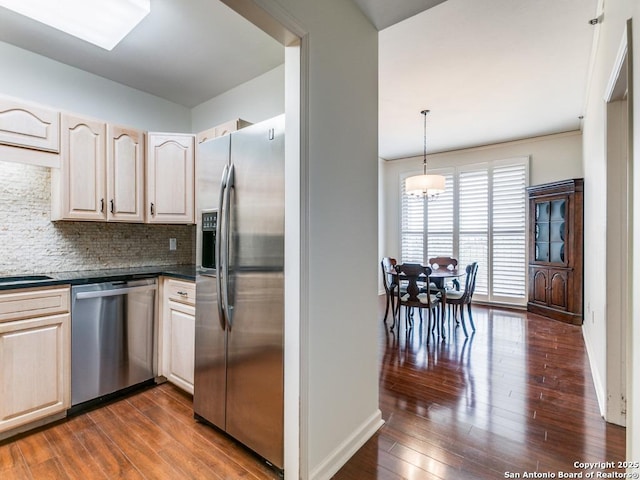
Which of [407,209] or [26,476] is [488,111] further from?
[26,476]

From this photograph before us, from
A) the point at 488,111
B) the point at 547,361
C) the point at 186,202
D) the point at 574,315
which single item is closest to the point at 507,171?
the point at 488,111

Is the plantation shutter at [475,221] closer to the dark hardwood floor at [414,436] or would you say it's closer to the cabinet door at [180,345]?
the dark hardwood floor at [414,436]

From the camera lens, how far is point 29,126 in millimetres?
2281

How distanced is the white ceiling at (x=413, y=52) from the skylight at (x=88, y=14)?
9cm

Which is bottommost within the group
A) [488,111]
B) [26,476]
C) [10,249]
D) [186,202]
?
[26,476]

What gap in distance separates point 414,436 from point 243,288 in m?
1.37

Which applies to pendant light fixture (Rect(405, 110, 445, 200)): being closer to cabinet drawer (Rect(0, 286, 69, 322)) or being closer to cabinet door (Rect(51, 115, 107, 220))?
cabinet door (Rect(51, 115, 107, 220))

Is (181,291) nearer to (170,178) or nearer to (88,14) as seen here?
(170,178)

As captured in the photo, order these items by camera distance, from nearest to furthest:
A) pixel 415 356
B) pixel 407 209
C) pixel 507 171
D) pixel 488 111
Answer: pixel 415 356
pixel 488 111
pixel 507 171
pixel 407 209

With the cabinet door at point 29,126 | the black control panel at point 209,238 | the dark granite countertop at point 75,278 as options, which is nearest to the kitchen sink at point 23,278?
the dark granite countertop at point 75,278

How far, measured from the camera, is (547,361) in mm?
3121

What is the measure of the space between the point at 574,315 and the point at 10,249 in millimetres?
6185

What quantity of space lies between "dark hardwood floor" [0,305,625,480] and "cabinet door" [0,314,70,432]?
15 cm

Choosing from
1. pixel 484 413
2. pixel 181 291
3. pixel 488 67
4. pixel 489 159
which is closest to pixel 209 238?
pixel 181 291
